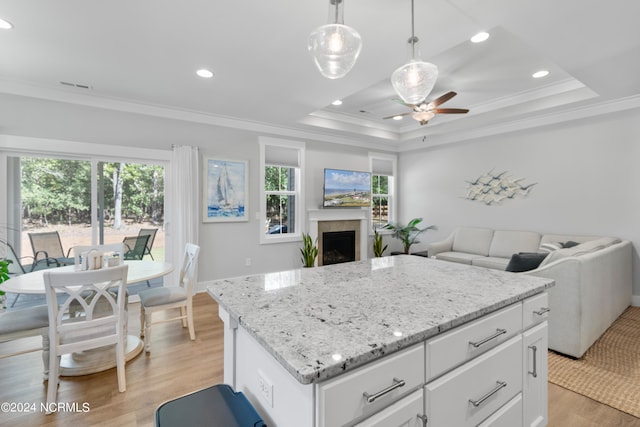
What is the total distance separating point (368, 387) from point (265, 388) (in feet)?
1.16

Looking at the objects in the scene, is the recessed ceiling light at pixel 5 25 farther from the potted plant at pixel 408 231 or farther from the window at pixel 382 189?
the potted plant at pixel 408 231

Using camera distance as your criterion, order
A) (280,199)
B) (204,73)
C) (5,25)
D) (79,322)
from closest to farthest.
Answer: (79,322), (5,25), (204,73), (280,199)

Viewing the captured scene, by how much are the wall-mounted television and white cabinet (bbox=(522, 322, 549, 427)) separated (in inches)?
163

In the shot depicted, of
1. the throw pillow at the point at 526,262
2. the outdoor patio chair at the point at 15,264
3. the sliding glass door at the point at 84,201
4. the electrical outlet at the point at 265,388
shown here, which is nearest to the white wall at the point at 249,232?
the sliding glass door at the point at 84,201

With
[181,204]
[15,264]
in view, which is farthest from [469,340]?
[15,264]

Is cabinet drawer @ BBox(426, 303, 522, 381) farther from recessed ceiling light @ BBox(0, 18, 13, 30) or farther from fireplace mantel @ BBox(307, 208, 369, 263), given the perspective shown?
fireplace mantel @ BBox(307, 208, 369, 263)

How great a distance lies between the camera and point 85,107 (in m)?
3.61

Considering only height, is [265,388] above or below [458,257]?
above

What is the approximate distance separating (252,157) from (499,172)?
13.6ft

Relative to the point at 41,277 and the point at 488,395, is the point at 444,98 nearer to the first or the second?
the point at 488,395

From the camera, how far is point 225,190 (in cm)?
454

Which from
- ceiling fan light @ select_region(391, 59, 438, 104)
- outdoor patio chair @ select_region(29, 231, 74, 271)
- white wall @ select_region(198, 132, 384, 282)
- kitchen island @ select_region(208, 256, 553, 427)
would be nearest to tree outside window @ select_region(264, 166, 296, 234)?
white wall @ select_region(198, 132, 384, 282)

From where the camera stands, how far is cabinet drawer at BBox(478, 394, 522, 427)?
4.02 ft

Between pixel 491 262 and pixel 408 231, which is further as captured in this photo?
pixel 408 231
